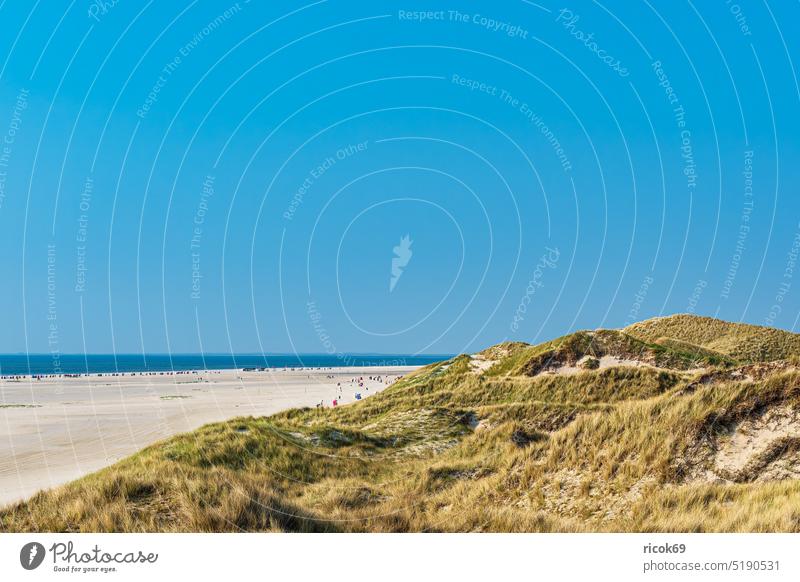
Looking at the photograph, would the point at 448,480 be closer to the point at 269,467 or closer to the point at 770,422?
the point at 269,467

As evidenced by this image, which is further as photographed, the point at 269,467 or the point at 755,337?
the point at 755,337

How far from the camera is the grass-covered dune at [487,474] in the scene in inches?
415

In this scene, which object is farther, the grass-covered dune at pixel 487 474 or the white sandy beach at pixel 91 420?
the white sandy beach at pixel 91 420

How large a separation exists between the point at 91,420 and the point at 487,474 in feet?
145

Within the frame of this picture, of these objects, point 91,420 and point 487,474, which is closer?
point 487,474

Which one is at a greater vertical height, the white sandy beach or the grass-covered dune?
the grass-covered dune

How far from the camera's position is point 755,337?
61.1 meters

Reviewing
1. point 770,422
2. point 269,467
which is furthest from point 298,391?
point 770,422

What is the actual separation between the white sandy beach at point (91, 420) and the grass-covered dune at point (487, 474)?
29.5ft

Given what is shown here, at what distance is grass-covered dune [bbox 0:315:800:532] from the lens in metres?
10.5

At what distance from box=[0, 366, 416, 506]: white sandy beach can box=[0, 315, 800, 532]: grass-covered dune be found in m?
9.00

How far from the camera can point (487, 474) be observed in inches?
A: 683
